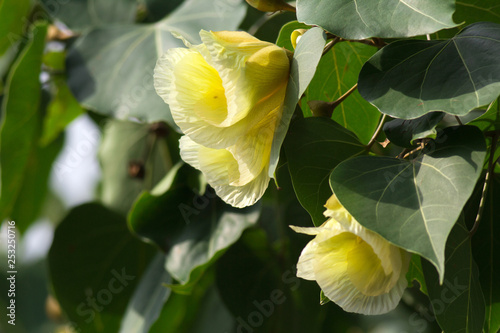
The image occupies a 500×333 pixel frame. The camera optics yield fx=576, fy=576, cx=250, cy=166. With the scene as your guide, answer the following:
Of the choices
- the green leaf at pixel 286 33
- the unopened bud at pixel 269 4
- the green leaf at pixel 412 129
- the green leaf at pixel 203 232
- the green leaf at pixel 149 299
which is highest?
the unopened bud at pixel 269 4

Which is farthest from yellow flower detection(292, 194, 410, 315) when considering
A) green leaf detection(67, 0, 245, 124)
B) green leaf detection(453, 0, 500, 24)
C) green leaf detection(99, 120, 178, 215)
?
green leaf detection(99, 120, 178, 215)

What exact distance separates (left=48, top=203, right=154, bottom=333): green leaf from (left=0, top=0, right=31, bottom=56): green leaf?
40 cm

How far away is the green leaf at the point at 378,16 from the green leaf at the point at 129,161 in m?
0.69

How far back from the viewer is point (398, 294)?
20.6 inches

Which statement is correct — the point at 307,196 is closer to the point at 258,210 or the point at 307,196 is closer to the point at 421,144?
the point at 421,144

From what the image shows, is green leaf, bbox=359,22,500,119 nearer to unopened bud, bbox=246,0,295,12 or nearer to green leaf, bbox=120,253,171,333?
unopened bud, bbox=246,0,295,12

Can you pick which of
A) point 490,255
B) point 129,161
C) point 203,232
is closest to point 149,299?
point 203,232

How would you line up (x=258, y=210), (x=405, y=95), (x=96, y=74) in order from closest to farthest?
(x=405, y=95)
(x=258, y=210)
(x=96, y=74)

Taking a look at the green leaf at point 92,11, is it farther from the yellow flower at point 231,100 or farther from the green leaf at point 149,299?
the yellow flower at point 231,100

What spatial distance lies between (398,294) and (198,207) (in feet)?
1.55

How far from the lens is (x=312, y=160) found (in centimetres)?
57

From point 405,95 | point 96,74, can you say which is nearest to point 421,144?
point 405,95

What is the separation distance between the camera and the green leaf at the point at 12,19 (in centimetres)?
118

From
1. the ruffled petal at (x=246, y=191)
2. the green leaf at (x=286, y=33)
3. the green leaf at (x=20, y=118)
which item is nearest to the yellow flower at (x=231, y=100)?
the ruffled petal at (x=246, y=191)
